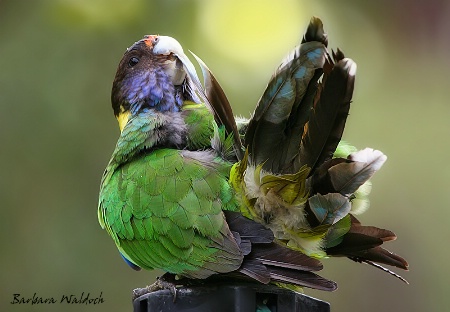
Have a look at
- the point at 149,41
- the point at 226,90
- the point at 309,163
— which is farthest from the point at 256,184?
the point at 226,90

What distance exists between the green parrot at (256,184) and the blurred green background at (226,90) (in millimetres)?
2303

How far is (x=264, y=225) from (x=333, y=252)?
0.28 metres

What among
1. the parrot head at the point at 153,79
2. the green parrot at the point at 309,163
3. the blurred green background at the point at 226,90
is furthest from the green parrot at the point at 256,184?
the blurred green background at the point at 226,90

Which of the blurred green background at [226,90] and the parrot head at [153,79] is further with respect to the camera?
the blurred green background at [226,90]

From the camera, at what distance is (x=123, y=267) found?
5516 mm

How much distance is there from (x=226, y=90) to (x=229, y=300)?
11.5 ft

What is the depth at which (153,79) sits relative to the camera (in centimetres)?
329

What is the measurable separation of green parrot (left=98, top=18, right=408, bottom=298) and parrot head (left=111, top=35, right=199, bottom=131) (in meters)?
0.14

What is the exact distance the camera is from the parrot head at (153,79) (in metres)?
3.25

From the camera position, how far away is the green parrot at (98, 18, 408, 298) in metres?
2.39

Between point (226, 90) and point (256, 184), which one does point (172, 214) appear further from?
point (226, 90)

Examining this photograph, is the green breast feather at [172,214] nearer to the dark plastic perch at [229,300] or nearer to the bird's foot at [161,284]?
the bird's foot at [161,284]

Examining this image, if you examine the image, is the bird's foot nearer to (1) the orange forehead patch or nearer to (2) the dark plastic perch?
(2) the dark plastic perch

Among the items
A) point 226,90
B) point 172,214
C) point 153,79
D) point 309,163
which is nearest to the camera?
point 309,163
